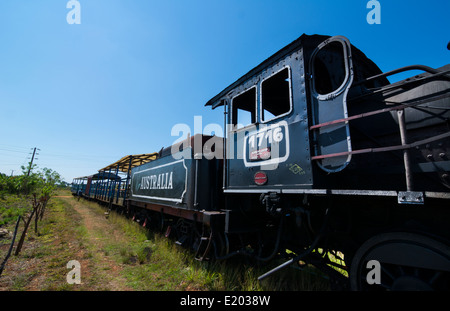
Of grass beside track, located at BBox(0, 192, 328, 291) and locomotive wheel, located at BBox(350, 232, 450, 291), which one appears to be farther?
grass beside track, located at BBox(0, 192, 328, 291)

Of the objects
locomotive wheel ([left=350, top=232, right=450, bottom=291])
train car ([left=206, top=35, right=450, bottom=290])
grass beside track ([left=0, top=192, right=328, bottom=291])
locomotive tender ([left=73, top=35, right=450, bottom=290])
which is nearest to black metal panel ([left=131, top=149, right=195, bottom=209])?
locomotive tender ([left=73, top=35, right=450, bottom=290])

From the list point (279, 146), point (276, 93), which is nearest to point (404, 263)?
point (279, 146)

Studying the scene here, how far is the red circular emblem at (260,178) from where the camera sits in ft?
10.4

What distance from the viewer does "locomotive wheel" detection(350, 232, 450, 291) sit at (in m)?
1.81

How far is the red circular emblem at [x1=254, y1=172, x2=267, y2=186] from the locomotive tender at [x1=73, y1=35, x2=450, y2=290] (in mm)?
16

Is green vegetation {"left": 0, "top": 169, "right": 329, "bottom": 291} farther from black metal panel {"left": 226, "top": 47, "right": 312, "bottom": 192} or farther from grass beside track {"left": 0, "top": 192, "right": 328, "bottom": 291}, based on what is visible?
black metal panel {"left": 226, "top": 47, "right": 312, "bottom": 192}

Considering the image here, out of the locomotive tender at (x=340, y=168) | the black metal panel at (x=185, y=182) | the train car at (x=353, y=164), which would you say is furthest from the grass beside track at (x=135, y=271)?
the black metal panel at (x=185, y=182)

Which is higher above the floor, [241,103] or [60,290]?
[241,103]

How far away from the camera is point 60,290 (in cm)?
361

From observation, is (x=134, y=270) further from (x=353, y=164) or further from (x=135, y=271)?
(x=353, y=164)
